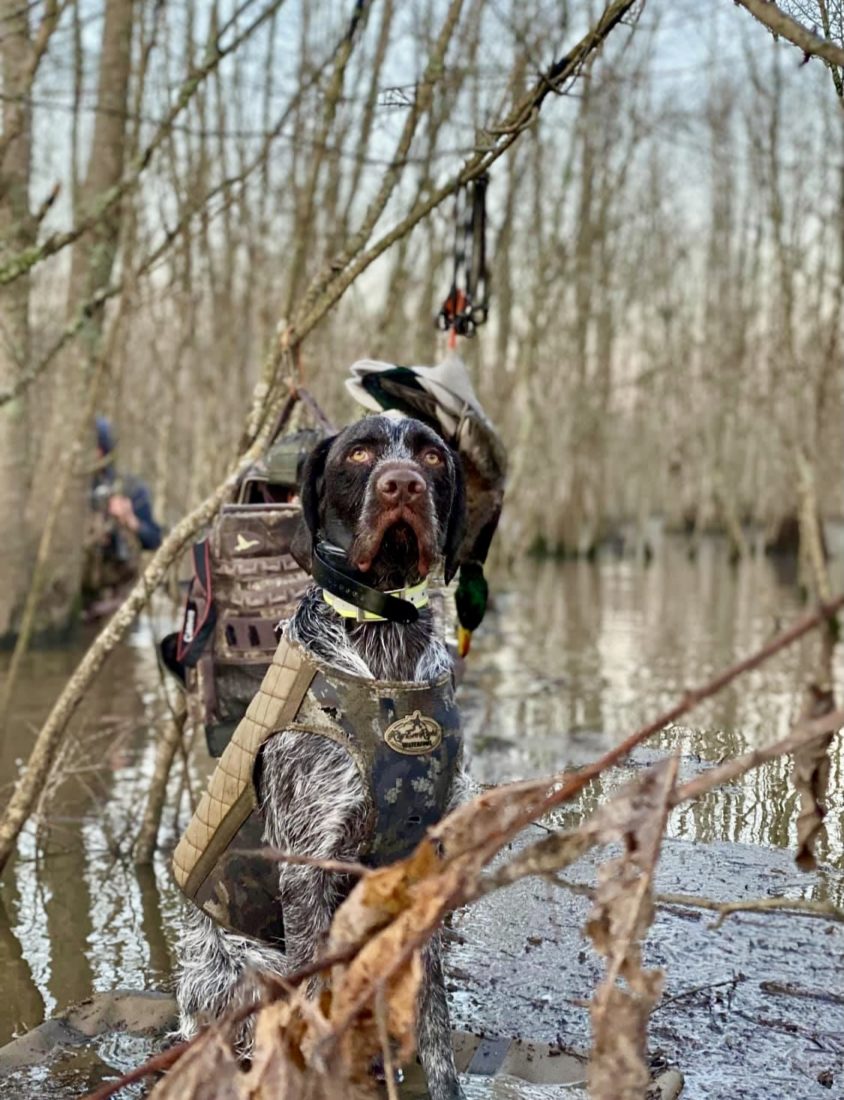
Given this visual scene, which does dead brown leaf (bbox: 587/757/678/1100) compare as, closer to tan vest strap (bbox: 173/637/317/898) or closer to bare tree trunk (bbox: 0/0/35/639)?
tan vest strap (bbox: 173/637/317/898)

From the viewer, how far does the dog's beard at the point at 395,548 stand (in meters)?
3.15

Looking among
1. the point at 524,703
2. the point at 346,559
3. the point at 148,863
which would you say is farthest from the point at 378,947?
the point at 524,703

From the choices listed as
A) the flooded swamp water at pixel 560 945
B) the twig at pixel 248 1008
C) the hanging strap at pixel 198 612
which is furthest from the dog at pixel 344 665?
the twig at pixel 248 1008

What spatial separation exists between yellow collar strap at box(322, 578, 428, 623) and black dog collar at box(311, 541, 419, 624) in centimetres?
1

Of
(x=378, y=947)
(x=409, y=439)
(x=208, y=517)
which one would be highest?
(x=409, y=439)

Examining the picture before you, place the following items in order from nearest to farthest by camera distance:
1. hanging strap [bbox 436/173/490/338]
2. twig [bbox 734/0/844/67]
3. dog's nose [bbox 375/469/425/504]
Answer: twig [bbox 734/0/844/67] < dog's nose [bbox 375/469/425/504] < hanging strap [bbox 436/173/490/338]

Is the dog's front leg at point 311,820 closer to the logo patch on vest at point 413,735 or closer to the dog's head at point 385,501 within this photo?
the logo patch on vest at point 413,735

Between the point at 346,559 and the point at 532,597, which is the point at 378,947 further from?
the point at 532,597

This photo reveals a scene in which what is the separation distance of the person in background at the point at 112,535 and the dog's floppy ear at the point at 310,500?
9.22 metres

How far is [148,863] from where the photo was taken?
526 cm

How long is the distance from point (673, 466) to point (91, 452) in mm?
20654

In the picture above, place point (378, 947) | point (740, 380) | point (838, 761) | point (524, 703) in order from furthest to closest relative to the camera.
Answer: point (740, 380) → point (524, 703) → point (838, 761) → point (378, 947)

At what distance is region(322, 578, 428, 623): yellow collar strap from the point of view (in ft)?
10.5

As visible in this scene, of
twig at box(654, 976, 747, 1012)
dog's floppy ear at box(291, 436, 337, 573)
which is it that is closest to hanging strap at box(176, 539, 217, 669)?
dog's floppy ear at box(291, 436, 337, 573)
